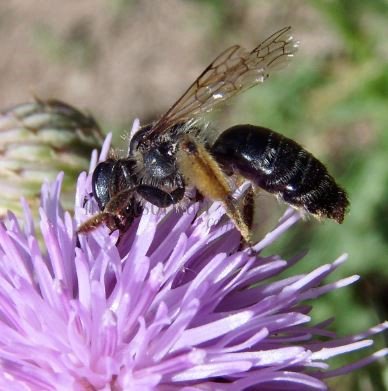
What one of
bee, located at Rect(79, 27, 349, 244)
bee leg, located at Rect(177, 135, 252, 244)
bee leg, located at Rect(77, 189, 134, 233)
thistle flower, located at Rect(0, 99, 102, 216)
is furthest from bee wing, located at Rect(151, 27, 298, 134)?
thistle flower, located at Rect(0, 99, 102, 216)

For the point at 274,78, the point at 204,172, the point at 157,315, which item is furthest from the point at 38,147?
the point at 274,78

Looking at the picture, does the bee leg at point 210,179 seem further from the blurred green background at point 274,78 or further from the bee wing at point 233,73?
the blurred green background at point 274,78

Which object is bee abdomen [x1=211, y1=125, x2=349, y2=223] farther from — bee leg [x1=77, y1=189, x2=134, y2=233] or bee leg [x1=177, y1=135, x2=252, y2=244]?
bee leg [x1=77, y1=189, x2=134, y2=233]

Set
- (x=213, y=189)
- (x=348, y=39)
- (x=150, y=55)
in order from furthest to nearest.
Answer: (x=150, y=55) < (x=348, y=39) < (x=213, y=189)

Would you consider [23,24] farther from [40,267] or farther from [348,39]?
[40,267]

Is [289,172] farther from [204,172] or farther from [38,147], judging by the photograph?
[38,147]

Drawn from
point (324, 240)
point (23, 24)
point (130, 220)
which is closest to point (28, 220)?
point (130, 220)
